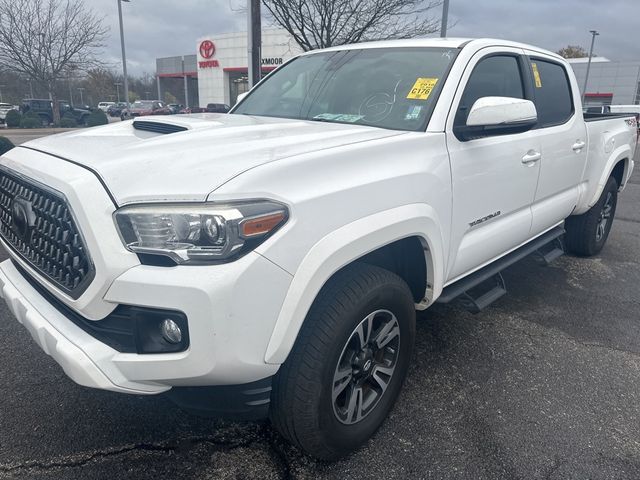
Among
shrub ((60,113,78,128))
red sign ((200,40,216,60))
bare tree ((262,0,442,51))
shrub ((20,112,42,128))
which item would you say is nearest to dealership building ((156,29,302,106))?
red sign ((200,40,216,60))

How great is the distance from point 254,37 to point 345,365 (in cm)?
834

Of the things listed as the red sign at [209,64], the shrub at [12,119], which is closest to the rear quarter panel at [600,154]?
the shrub at [12,119]

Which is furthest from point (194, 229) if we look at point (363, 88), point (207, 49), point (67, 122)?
point (207, 49)

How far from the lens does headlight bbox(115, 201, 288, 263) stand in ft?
5.36

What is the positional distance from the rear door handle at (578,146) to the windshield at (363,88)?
1.66m

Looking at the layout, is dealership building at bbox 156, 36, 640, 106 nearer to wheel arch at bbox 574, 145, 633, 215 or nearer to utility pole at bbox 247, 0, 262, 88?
utility pole at bbox 247, 0, 262, 88

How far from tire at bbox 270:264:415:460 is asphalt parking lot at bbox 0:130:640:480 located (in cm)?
19

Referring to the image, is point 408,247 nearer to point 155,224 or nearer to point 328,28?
point 155,224

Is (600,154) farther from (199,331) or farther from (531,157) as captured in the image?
(199,331)

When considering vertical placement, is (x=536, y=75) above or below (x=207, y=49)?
below

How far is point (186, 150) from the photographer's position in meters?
1.96

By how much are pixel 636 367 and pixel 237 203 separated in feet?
9.39

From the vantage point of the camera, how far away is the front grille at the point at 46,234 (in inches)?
69.4

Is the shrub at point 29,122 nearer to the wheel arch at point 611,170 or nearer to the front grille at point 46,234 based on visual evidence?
the front grille at point 46,234
